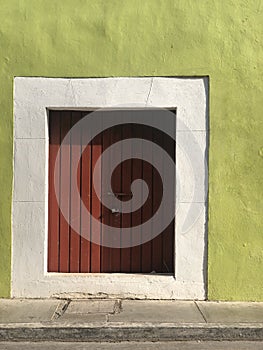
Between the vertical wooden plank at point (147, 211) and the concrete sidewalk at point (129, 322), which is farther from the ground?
the vertical wooden plank at point (147, 211)

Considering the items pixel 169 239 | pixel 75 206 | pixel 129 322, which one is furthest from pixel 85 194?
pixel 129 322

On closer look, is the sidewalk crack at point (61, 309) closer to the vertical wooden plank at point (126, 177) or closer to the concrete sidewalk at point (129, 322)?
the concrete sidewalk at point (129, 322)

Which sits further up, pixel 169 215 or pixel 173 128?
pixel 173 128

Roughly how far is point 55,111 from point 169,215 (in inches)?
75.2

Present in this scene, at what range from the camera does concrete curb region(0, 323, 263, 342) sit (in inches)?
218

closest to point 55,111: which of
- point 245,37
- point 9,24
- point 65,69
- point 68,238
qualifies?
point 65,69

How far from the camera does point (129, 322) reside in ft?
18.6

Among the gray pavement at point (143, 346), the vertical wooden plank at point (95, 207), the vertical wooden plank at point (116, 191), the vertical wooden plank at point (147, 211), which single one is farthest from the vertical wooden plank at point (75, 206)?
the gray pavement at point (143, 346)

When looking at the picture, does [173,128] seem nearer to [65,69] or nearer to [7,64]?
[65,69]

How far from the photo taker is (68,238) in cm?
686

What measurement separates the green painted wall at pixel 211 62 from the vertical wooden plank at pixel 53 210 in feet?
1.75

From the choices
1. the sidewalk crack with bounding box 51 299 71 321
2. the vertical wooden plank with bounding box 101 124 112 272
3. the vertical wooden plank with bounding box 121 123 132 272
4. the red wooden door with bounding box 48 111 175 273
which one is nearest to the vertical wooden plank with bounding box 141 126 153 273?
the red wooden door with bounding box 48 111 175 273

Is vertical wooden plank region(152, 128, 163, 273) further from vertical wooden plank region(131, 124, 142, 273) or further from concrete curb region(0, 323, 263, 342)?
concrete curb region(0, 323, 263, 342)

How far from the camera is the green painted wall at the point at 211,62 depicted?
655 cm
